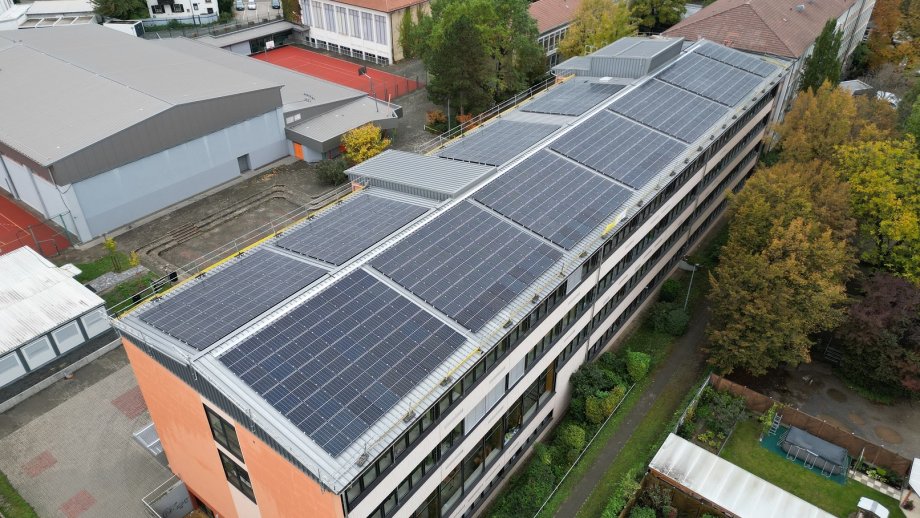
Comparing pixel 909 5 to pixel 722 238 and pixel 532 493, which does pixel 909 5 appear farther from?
pixel 532 493

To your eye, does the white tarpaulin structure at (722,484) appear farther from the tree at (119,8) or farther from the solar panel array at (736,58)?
the tree at (119,8)

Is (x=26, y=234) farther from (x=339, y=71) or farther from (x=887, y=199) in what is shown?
(x=887, y=199)

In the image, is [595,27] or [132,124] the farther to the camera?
[595,27]

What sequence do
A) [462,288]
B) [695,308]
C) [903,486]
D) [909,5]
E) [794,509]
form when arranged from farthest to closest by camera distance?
[909,5]
[695,308]
[903,486]
[794,509]
[462,288]

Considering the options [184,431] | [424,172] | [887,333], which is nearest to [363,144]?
[424,172]

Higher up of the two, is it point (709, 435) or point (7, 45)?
point (7, 45)

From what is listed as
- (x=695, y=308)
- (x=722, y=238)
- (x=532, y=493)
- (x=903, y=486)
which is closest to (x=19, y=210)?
(x=532, y=493)

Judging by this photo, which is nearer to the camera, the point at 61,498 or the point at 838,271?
the point at 61,498
